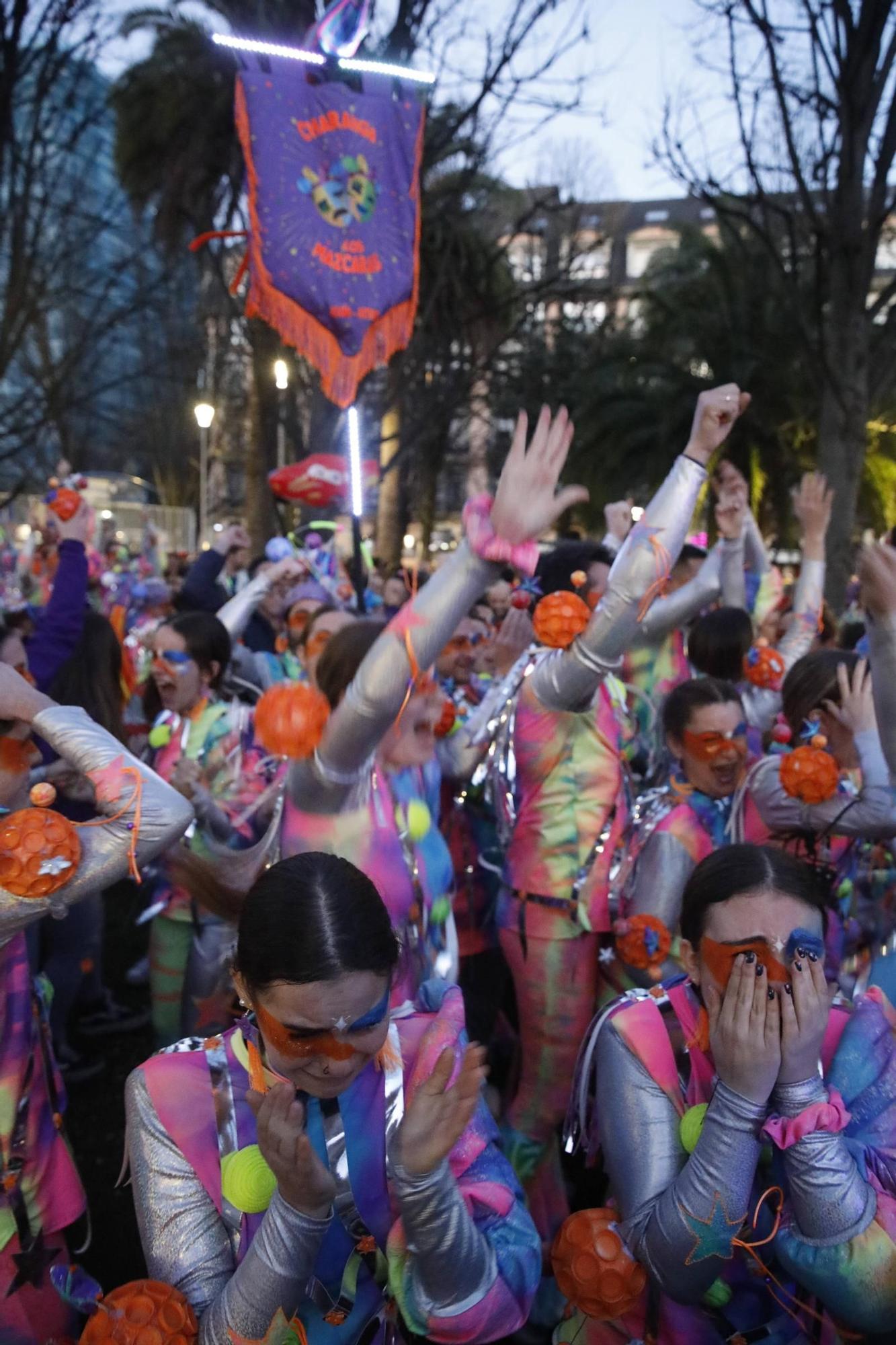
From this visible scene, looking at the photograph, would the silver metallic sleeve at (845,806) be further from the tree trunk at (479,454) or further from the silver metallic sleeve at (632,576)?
the tree trunk at (479,454)

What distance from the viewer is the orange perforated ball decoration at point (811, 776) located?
2.62 meters

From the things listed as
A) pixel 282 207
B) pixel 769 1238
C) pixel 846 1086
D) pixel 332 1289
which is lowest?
pixel 332 1289

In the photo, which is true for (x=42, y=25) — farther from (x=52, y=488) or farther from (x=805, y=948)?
(x=805, y=948)

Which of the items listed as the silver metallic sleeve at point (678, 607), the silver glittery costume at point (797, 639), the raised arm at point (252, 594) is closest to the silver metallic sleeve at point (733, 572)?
the silver glittery costume at point (797, 639)

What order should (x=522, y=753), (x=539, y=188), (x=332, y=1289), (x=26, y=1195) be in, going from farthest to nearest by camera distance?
(x=539, y=188) < (x=522, y=753) < (x=26, y=1195) < (x=332, y=1289)

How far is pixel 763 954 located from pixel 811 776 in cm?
108

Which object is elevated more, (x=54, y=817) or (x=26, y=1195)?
(x=54, y=817)

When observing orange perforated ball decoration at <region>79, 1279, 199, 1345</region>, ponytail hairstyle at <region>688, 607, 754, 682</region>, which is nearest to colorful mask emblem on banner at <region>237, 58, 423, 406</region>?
ponytail hairstyle at <region>688, 607, 754, 682</region>

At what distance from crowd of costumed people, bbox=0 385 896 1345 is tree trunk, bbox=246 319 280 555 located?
8847 mm

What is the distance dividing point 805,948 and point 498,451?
92.4 ft

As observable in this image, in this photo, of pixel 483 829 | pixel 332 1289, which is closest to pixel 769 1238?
pixel 332 1289

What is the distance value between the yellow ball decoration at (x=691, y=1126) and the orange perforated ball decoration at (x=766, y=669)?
251 cm

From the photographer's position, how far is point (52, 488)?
145 inches

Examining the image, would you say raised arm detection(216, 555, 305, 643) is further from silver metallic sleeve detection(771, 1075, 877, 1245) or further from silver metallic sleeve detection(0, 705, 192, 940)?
silver metallic sleeve detection(771, 1075, 877, 1245)
